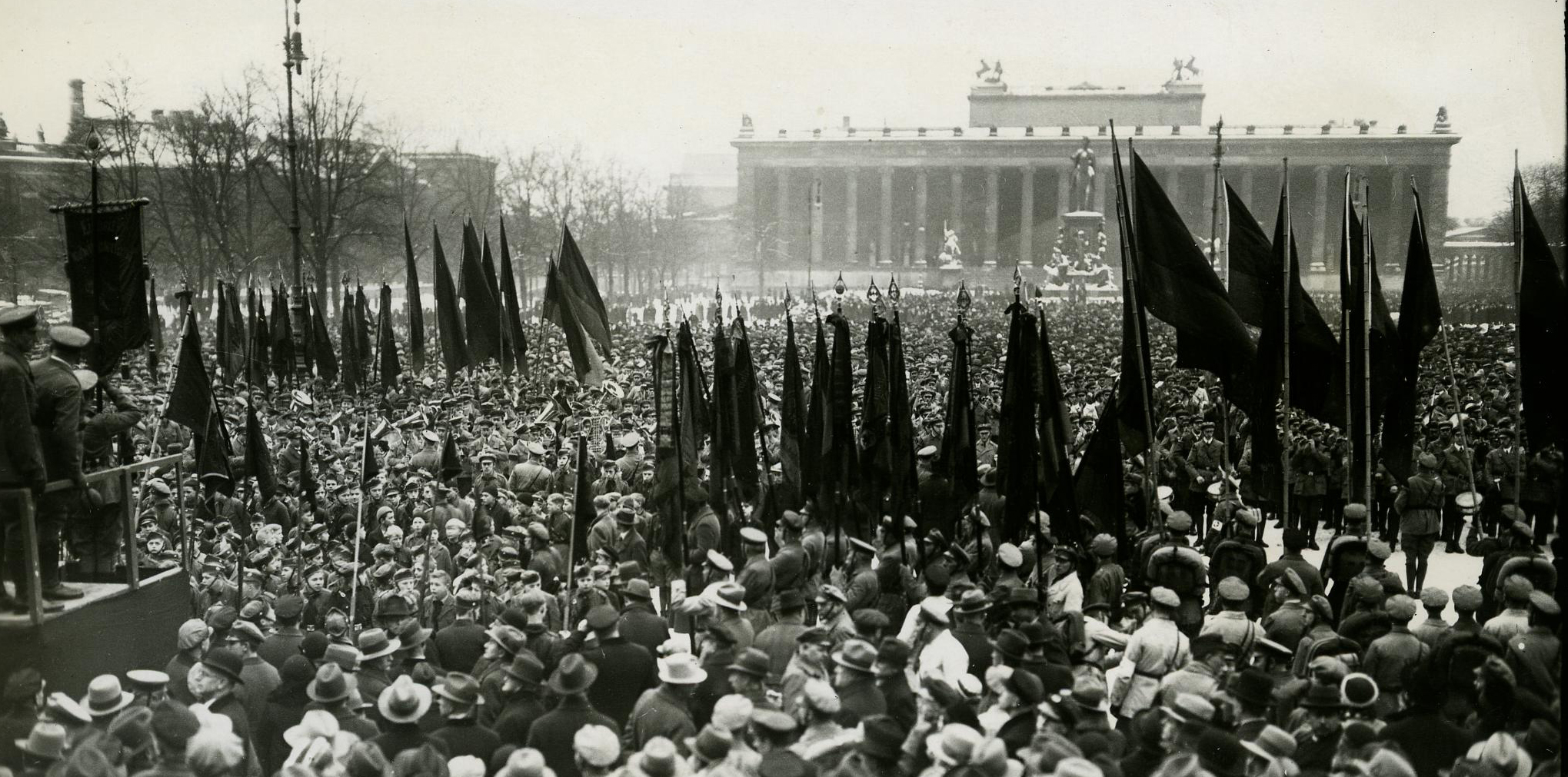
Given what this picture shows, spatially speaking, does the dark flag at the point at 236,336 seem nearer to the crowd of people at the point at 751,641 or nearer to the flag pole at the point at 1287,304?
the crowd of people at the point at 751,641

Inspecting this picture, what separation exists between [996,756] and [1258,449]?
7475 mm

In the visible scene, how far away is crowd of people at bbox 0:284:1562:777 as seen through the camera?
17.4 feet

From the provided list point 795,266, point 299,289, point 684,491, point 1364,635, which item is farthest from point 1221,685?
point 795,266

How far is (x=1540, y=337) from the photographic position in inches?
367

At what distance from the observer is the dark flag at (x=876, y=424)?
10688mm

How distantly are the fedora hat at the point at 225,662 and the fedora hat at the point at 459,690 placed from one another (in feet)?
3.74

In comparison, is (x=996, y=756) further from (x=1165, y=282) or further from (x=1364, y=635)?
(x=1165, y=282)

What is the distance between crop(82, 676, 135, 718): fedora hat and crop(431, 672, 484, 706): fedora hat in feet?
4.75

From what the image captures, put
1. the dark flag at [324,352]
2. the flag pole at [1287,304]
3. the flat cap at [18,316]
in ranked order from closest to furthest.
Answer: the flat cap at [18,316] → the flag pole at [1287,304] → the dark flag at [324,352]

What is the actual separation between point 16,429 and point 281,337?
16825 millimetres

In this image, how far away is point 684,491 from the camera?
1036 centimetres

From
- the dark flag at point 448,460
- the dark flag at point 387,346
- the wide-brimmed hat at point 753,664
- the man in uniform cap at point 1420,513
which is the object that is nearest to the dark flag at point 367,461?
the dark flag at point 448,460

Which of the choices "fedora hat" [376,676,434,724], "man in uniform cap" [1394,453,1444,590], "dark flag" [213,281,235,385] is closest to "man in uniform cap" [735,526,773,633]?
"fedora hat" [376,676,434,724]

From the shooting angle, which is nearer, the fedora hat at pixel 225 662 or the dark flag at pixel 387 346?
the fedora hat at pixel 225 662
